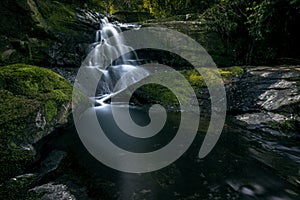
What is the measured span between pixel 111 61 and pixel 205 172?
8555 mm

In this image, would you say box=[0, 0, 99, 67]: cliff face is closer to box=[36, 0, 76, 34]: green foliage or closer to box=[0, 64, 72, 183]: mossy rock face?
box=[36, 0, 76, 34]: green foliage

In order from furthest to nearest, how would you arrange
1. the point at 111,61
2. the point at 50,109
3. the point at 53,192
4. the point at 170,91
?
the point at 111,61
the point at 170,91
the point at 50,109
the point at 53,192

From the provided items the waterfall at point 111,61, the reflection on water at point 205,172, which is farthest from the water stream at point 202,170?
the waterfall at point 111,61

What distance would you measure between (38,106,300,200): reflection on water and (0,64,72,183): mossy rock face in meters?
0.45

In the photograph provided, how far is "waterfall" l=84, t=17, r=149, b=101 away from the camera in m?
9.47

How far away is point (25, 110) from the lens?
170 inches

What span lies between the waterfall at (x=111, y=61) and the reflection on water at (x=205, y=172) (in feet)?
14.1

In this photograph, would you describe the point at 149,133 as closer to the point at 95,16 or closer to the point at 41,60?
the point at 41,60

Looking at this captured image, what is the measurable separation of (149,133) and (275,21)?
314 inches

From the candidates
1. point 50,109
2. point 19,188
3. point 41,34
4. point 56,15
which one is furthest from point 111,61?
point 19,188

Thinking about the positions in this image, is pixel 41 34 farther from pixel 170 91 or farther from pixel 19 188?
pixel 19 188

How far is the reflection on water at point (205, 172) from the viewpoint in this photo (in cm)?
314

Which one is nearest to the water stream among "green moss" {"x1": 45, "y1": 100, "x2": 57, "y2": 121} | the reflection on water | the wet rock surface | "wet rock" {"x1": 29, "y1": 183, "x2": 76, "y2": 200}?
the reflection on water

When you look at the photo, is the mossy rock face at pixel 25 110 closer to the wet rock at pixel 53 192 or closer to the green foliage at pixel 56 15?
the wet rock at pixel 53 192
